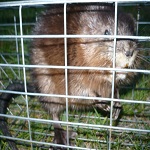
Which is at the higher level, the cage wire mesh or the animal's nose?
the animal's nose

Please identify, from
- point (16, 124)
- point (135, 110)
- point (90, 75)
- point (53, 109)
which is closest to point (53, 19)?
point (90, 75)

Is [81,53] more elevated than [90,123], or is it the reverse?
[81,53]

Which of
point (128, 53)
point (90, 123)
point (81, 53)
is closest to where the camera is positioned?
point (128, 53)

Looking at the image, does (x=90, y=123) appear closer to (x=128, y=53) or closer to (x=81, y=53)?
(x=81, y=53)

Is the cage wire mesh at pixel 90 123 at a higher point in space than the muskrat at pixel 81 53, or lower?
lower

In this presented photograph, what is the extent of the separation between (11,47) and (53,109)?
155 cm

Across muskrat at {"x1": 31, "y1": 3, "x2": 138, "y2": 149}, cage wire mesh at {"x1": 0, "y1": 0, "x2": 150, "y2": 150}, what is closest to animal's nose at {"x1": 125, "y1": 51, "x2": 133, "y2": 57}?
muskrat at {"x1": 31, "y1": 3, "x2": 138, "y2": 149}

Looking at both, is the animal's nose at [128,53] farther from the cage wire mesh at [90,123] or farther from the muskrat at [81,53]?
the cage wire mesh at [90,123]

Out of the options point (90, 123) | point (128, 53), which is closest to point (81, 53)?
point (128, 53)

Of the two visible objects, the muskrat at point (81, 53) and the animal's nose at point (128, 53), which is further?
the muskrat at point (81, 53)

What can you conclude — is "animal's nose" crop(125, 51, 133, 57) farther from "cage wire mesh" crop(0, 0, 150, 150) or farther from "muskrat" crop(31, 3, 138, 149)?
"cage wire mesh" crop(0, 0, 150, 150)

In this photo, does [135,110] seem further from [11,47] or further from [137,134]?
[11,47]

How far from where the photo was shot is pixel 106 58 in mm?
1411

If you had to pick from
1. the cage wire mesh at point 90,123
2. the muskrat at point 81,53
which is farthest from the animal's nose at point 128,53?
the cage wire mesh at point 90,123
